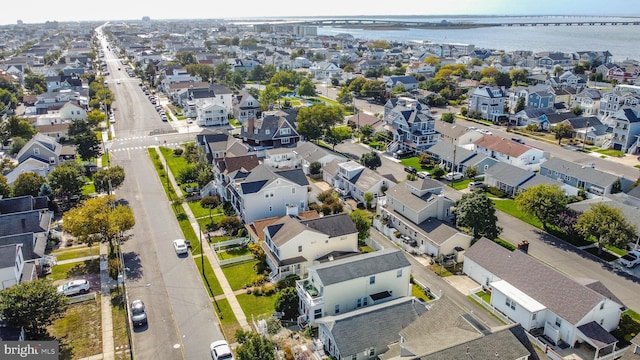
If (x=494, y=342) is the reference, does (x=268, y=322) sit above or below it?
below

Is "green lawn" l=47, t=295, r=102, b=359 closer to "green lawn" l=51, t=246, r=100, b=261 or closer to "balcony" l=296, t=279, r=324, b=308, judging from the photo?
"green lawn" l=51, t=246, r=100, b=261

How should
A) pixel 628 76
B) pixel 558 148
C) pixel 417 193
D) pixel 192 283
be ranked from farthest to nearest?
pixel 628 76, pixel 558 148, pixel 417 193, pixel 192 283

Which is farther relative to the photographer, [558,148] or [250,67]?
[250,67]

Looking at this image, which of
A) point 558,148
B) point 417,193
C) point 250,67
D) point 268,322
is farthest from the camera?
point 250,67

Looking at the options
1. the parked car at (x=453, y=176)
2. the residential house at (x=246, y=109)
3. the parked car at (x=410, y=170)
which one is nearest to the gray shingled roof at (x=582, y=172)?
the parked car at (x=453, y=176)

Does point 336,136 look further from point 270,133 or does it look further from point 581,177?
point 581,177

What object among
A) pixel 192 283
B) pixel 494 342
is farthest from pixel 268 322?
pixel 494 342

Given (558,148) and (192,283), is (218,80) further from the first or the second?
(192,283)

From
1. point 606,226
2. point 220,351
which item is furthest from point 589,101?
point 220,351

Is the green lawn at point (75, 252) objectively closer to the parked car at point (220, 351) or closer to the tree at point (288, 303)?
the parked car at point (220, 351)
